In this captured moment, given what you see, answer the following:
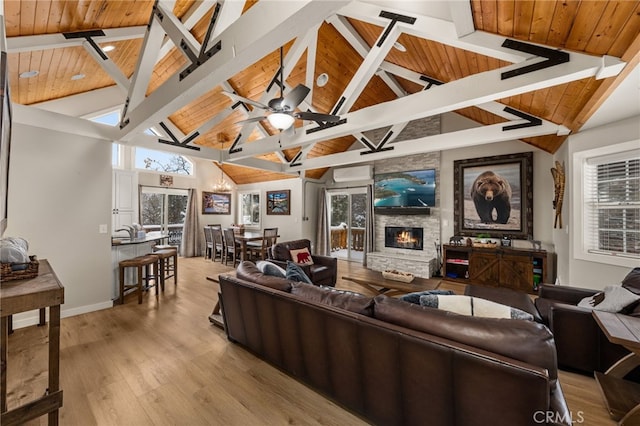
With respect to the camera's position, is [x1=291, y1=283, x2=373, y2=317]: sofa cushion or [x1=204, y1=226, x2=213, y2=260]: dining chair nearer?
[x1=291, y1=283, x2=373, y2=317]: sofa cushion

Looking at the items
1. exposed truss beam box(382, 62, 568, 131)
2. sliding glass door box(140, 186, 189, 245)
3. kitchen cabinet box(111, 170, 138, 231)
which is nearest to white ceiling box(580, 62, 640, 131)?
exposed truss beam box(382, 62, 568, 131)

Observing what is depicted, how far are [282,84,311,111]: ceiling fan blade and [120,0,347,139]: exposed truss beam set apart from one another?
3.10 feet

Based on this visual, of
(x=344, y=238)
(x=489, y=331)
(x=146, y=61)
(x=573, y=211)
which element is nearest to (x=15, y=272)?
(x=146, y=61)

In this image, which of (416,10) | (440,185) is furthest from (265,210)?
(416,10)

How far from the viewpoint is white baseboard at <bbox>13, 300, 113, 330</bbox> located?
308 centimetres

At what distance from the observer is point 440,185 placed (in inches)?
232

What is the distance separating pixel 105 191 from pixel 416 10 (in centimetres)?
472

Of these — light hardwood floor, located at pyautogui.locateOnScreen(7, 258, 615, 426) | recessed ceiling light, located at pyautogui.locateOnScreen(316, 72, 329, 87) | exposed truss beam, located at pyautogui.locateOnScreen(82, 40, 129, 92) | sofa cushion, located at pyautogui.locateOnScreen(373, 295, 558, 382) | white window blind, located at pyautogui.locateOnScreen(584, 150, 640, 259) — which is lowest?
light hardwood floor, located at pyautogui.locateOnScreen(7, 258, 615, 426)

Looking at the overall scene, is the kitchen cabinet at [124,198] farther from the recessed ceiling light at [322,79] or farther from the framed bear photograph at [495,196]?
the framed bear photograph at [495,196]

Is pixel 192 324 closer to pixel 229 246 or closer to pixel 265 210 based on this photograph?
pixel 229 246

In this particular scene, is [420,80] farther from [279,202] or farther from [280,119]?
[279,202]

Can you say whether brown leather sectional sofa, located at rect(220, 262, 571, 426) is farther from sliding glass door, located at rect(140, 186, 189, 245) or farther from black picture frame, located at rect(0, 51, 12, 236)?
sliding glass door, located at rect(140, 186, 189, 245)

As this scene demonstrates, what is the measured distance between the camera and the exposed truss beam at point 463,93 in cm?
218

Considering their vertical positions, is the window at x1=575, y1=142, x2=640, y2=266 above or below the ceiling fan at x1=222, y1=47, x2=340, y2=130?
below
